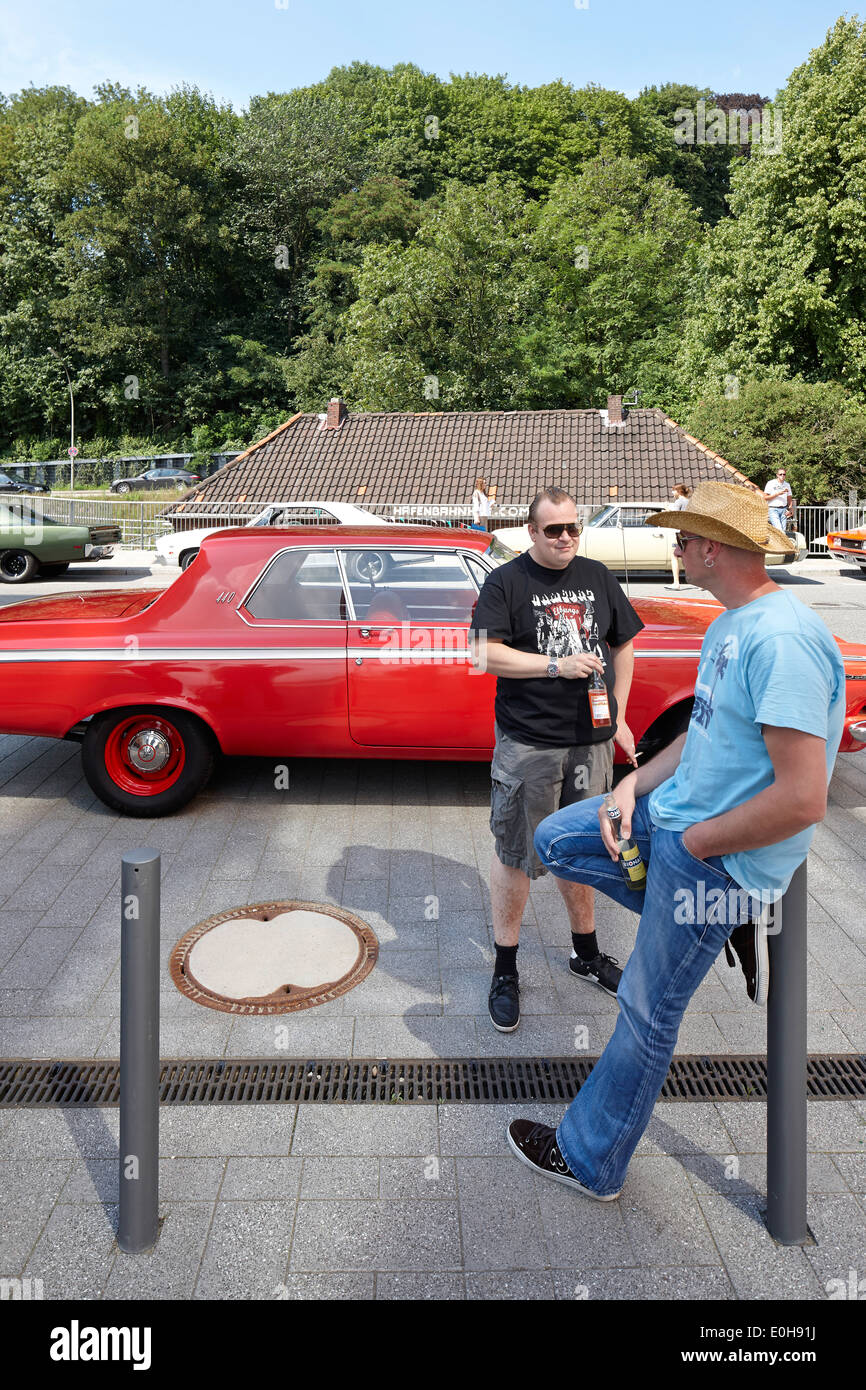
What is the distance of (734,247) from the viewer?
108ft

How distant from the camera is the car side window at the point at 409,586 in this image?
6.14 m

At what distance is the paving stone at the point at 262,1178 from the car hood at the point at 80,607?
3.78 meters

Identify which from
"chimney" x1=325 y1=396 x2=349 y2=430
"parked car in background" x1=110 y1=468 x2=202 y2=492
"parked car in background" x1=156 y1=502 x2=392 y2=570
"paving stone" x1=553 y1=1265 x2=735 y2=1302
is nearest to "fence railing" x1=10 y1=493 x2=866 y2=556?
"parked car in background" x1=156 y1=502 x2=392 y2=570

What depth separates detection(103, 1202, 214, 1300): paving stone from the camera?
2691 mm

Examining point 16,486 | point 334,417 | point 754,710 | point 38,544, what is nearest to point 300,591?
point 754,710

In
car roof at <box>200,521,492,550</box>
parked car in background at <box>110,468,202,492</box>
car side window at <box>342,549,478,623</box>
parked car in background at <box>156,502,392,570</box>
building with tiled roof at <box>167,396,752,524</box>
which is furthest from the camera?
parked car in background at <box>110,468,202,492</box>

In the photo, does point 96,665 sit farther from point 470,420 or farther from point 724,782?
point 470,420

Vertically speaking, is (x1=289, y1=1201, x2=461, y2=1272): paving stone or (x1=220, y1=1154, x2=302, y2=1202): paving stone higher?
(x1=220, y1=1154, x2=302, y2=1202): paving stone

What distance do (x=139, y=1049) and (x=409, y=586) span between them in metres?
3.84

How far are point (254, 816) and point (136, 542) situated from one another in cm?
1859

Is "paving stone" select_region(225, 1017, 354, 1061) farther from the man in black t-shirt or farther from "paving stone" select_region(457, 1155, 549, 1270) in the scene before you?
"paving stone" select_region(457, 1155, 549, 1270)

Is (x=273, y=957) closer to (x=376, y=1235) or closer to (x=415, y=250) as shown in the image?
(x=376, y=1235)

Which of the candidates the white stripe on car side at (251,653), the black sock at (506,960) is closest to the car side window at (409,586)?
the white stripe on car side at (251,653)

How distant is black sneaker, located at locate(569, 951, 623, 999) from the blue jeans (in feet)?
3.70
